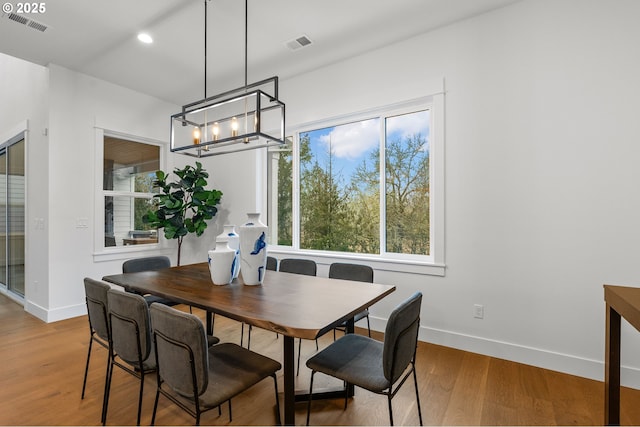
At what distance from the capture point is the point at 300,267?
9.97ft

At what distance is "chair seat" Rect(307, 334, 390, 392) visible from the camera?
1.54 m

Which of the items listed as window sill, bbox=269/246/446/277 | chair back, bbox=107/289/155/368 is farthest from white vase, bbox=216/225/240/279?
window sill, bbox=269/246/446/277

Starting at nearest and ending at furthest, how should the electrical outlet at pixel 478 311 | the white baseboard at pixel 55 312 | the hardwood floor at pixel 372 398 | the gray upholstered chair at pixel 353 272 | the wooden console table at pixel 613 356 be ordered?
the wooden console table at pixel 613 356 → the hardwood floor at pixel 372 398 → the gray upholstered chair at pixel 353 272 → the electrical outlet at pixel 478 311 → the white baseboard at pixel 55 312

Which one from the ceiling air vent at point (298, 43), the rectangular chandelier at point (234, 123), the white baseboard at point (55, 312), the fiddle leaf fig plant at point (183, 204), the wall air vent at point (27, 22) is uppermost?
Answer: the ceiling air vent at point (298, 43)

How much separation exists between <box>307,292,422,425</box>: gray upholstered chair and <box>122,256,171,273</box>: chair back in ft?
6.61

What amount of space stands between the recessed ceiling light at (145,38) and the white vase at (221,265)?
2.46 meters

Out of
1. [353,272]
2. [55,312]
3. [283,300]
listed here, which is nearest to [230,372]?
[283,300]

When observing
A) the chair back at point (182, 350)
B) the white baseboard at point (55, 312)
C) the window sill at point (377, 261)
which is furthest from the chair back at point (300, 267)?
the white baseboard at point (55, 312)

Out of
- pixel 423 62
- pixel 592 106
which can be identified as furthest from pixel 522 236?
pixel 423 62

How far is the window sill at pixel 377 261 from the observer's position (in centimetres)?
301

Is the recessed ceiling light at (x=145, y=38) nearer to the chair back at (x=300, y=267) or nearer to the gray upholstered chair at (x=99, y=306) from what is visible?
the gray upholstered chair at (x=99, y=306)

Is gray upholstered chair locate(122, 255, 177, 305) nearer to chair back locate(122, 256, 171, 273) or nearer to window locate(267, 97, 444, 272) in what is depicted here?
chair back locate(122, 256, 171, 273)

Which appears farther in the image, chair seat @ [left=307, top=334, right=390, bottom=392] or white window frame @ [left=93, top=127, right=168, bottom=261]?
white window frame @ [left=93, top=127, right=168, bottom=261]

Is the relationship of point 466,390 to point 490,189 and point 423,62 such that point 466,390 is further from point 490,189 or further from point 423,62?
point 423,62
